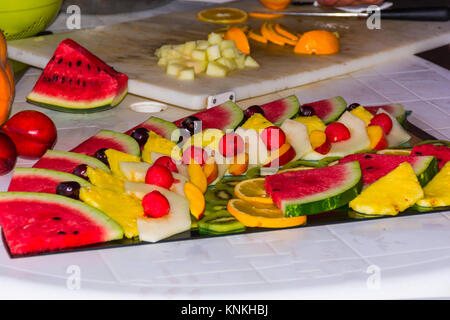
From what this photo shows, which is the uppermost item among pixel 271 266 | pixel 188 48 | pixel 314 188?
pixel 188 48

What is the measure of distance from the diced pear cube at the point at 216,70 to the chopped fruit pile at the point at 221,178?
566 millimetres

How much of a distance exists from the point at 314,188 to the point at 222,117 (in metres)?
0.65

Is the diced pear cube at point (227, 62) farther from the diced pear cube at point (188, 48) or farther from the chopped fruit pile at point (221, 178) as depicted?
the chopped fruit pile at point (221, 178)

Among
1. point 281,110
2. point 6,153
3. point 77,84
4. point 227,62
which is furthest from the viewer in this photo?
point 227,62

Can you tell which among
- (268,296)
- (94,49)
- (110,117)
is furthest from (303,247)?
(94,49)

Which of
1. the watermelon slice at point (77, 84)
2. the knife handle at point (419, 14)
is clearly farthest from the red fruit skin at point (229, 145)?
the knife handle at point (419, 14)

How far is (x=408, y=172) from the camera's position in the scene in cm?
221

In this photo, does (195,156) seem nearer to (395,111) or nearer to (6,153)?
(6,153)

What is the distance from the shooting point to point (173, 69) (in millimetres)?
3225

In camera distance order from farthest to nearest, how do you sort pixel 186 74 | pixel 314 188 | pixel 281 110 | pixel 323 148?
pixel 186 74 < pixel 281 110 < pixel 323 148 < pixel 314 188

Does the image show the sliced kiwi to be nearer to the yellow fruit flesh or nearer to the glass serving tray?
the glass serving tray

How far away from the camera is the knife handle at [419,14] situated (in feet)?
13.6

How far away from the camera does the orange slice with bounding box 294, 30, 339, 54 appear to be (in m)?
3.52

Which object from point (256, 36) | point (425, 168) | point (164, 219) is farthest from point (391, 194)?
point (256, 36)
